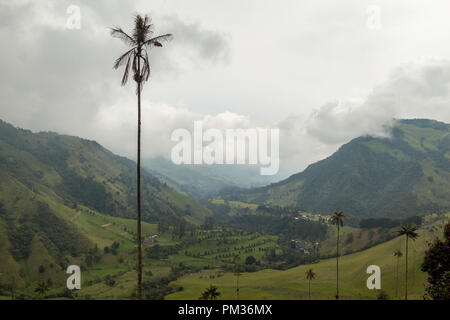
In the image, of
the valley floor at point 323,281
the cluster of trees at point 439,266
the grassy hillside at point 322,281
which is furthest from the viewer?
the grassy hillside at point 322,281

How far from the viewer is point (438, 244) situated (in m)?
47.6

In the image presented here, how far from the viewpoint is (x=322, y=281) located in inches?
6097

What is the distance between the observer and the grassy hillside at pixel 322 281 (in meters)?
125

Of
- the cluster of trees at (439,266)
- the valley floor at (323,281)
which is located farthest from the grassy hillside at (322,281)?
the cluster of trees at (439,266)

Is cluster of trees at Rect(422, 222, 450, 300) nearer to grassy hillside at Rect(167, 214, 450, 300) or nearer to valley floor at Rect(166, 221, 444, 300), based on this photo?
valley floor at Rect(166, 221, 444, 300)

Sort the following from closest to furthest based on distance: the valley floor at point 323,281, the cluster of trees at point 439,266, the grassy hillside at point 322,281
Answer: the cluster of trees at point 439,266 → the valley floor at point 323,281 → the grassy hillside at point 322,281

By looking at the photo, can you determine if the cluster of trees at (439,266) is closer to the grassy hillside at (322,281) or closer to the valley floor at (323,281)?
the valley floor at (323,281)

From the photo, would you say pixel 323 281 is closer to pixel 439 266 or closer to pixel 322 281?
pixel 322 281

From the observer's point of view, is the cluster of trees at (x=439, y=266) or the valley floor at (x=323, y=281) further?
the valley floor at (x=323, y=281)

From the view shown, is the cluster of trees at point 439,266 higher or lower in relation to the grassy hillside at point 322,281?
higher

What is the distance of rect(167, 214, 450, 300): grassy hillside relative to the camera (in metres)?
125

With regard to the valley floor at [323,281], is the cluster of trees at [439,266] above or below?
above

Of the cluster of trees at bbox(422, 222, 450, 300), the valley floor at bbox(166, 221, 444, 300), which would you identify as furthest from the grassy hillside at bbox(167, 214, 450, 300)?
the cluster of trees at bbox(422, 222, 450, 300)
